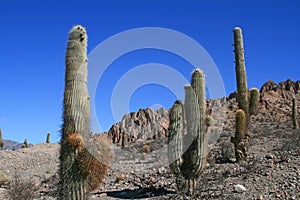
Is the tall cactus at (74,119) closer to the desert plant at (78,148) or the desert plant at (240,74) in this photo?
the desert plant at (78,148)

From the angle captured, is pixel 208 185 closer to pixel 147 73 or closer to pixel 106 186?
pixel 106 186

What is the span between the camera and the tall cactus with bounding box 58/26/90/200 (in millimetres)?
5730

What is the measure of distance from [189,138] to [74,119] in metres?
3.78

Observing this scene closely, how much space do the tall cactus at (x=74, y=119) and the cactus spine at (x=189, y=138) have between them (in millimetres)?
3316

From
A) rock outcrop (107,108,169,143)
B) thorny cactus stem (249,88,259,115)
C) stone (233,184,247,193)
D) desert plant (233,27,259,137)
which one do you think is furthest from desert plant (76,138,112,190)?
rock outcrop (107,108,169,143)

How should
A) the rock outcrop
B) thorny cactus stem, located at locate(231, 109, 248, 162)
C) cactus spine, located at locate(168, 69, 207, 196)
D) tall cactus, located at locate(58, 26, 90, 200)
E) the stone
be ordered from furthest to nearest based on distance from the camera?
the rock outcrop, thorny cactus stem, located at locate(231, 109, 248, 162), cactus spine, located at locate(168, 69, 207, 196), the stone, tall cactus, located at locate(58, 26, 90, 200)

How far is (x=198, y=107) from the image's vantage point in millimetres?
9062

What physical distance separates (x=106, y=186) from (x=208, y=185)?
340cm

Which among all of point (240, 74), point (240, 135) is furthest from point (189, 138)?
point (240, 74)

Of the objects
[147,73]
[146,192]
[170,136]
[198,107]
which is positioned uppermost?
[147,73]

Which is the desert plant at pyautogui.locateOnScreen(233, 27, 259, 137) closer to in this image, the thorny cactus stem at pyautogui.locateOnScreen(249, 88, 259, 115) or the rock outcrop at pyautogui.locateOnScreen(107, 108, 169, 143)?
the thorny cactus stem at pyautogui.locateOnScreen(249, 88, 259, 115)

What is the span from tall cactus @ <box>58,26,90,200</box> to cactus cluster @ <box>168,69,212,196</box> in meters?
3.32

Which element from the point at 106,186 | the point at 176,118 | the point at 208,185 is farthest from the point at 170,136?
the point at 106,186

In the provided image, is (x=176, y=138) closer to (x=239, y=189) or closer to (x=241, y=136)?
(x=239, y=189)
